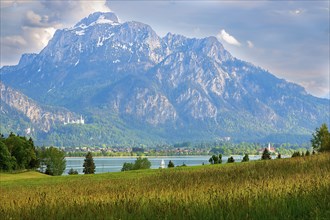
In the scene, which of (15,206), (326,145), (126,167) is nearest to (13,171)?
(126,167)

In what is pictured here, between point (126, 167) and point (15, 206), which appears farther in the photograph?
point (126, 167)

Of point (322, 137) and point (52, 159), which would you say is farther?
point (52, 159)

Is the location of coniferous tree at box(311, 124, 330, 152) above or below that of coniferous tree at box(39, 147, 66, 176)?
above

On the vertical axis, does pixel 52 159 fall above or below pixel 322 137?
below

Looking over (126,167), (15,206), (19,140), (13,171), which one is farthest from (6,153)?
(15,206)

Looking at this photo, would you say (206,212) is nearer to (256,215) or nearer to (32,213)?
(256,215)

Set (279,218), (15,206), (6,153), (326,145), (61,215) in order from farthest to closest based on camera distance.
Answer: (6,153) < (326,145) < (15,206) < (61,215) < (279,218)

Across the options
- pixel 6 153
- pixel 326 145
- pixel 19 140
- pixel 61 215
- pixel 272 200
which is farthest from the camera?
pixel 19 140

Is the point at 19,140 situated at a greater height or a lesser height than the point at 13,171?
greater

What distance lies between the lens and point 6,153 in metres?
96.1

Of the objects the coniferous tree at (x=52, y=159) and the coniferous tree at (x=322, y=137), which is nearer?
the coniferous tree at (x=322, y=137)

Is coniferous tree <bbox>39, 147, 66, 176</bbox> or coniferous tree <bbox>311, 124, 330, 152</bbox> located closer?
coniferous tree <bbox>311, 124, 330, 152</bbox>

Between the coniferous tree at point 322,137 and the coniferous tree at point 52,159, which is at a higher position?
the coniferous tree at point 322,137

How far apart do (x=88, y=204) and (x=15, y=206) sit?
2.01m
